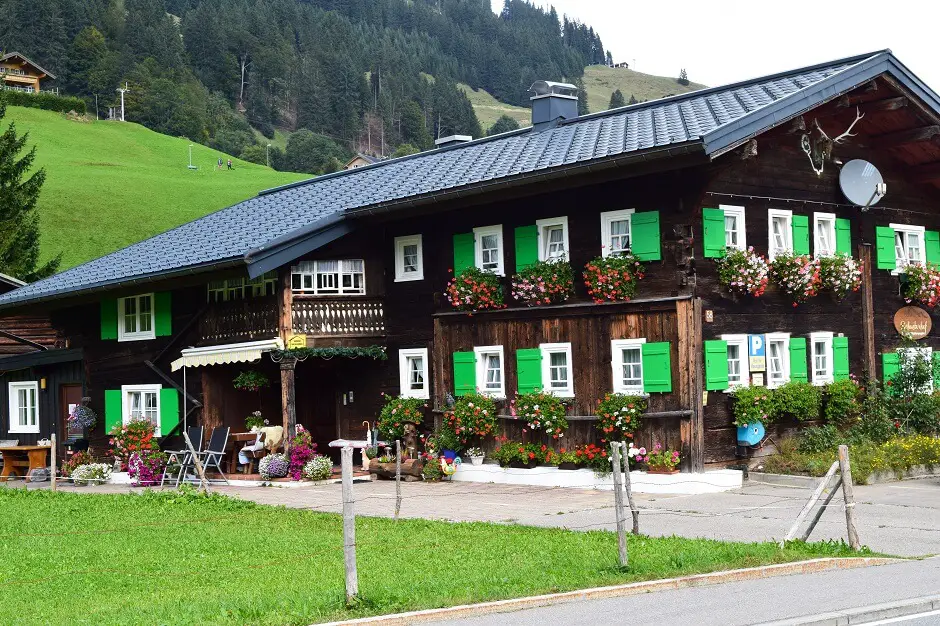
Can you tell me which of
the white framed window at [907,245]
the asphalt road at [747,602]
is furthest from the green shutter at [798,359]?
the asphalt road at [747,602]

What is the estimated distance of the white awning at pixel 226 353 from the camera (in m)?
23.0

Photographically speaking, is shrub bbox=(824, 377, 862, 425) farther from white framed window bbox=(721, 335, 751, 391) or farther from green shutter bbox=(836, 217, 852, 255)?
green shutter bbox=(836, 217, 852, 255)

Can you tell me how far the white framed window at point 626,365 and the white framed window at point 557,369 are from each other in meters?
0.98

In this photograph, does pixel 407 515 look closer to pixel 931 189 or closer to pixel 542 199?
pixel 542 199

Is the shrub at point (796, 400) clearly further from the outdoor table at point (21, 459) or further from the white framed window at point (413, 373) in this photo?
the outdoor table at point (21, 459)

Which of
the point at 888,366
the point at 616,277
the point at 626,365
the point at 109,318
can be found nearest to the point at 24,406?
the point at 109,318

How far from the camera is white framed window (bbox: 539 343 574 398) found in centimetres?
2144

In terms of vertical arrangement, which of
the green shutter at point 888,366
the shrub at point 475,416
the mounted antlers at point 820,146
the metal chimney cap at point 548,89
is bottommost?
the shrub at point 475,416

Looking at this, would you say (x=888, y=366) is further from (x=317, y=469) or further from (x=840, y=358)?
(x=317, y=469)

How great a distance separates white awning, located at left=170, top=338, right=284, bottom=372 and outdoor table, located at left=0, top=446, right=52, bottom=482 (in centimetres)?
415

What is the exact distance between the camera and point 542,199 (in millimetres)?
22156

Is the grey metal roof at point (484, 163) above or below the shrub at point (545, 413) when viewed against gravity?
above

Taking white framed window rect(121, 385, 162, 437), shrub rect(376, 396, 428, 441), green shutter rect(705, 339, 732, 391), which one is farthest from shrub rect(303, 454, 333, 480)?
green shutter rect(705, 339, 732, 391)

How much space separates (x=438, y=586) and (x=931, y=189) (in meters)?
18.0
